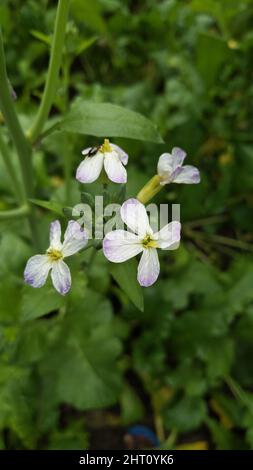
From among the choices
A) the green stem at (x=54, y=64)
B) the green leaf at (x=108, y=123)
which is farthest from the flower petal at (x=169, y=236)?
the green stem at (x=54, y=64)

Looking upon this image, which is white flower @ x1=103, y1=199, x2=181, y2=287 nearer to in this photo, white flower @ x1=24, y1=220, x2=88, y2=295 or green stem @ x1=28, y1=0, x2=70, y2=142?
white flower @ x1=24, y1=220, x2=88, y2=295

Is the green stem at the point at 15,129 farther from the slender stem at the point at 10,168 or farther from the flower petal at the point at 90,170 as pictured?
the flower petal at the point at 90,170

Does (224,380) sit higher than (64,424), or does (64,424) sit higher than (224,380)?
(224,380)

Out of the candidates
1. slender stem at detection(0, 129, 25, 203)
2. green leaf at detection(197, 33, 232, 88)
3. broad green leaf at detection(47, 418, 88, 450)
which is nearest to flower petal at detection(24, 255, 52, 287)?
slender stem at detection(0, 129, 25, 203)

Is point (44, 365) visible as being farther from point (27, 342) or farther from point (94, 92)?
point (94, 92)

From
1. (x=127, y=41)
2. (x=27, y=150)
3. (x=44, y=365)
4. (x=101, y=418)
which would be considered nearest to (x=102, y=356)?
(x=44, y=365)

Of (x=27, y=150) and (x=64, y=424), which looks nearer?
(x=27, y=150)

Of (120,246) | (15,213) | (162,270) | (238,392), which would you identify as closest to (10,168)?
(15,213)
